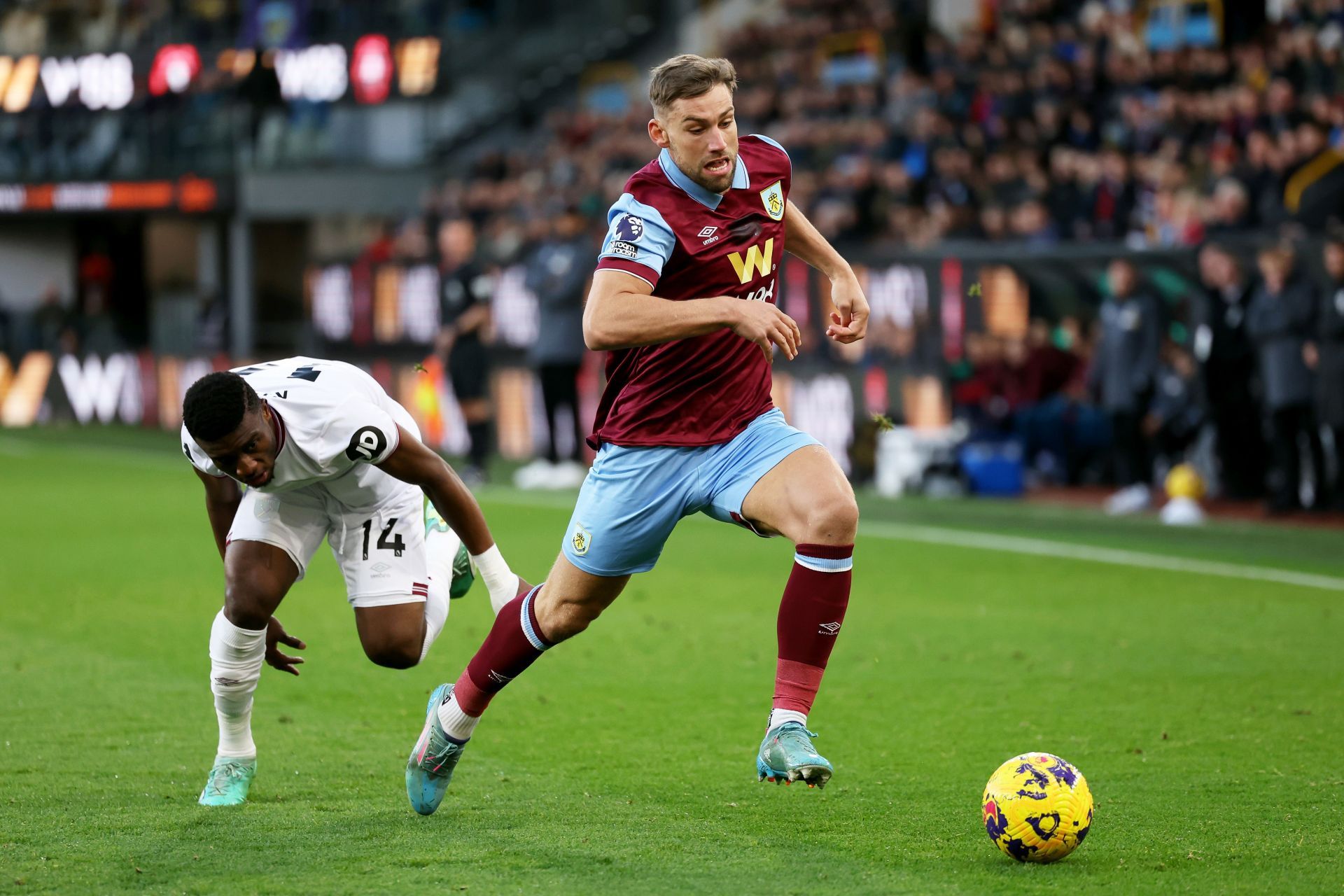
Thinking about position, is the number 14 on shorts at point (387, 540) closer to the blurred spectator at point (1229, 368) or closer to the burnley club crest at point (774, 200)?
the burnley club crest at point (774, 200)

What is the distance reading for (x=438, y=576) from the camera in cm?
630

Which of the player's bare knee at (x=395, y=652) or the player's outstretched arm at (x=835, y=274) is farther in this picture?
the player's bare knee at (x=395, y=652)

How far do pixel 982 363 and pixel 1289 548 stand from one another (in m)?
4.33

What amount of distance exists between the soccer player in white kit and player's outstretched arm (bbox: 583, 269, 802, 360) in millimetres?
1012

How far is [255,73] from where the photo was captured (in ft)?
99.7

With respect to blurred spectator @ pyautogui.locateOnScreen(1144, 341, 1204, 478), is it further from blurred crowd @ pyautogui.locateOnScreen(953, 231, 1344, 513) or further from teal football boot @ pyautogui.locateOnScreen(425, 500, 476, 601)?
teal football boot @ pyautogui.locateOnScreen(425, 500, 476, 601)

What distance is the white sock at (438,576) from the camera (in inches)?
243

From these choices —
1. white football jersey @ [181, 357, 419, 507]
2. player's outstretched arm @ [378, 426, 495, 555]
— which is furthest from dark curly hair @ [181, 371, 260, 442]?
player's outstretched arm @ [378, 426, 495, 555]

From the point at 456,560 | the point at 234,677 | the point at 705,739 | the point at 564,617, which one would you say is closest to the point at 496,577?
the point at 456,560

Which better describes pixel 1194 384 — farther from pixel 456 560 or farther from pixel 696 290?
pixel 696 290

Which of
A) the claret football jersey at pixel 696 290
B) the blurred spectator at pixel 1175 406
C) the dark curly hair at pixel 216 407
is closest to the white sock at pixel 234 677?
the dark curly hair at pixel 216 407

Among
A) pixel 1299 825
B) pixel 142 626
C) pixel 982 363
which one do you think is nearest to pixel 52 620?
pixel 142 626

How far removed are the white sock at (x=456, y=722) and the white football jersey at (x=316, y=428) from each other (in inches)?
32.1

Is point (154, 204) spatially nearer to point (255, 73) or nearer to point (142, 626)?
point (255, 73)
